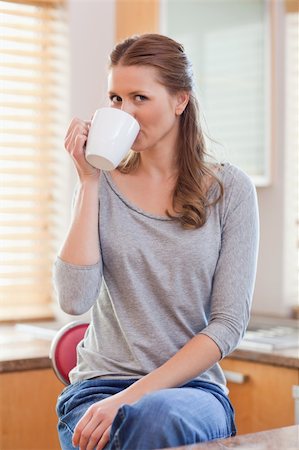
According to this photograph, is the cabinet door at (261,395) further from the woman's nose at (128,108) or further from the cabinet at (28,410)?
the woman's nose at (128,108)

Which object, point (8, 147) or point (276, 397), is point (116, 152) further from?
point (8, 147)

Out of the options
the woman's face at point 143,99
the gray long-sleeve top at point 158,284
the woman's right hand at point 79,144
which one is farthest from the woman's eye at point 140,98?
the gray long-sleeve top at point 158,284

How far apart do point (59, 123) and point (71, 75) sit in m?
0.16

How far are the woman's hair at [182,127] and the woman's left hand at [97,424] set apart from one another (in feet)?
1.23

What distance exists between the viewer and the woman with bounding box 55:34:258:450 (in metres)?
1.57

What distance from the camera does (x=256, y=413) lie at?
90.3 inches

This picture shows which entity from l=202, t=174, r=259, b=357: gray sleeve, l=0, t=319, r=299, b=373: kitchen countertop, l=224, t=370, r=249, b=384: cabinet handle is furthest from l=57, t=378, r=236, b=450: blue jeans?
l=224, t=370, r=249, b=384: cabinet handle

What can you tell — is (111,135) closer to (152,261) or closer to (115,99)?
(115,99)

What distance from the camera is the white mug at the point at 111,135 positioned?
1.52m

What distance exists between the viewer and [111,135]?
152cm

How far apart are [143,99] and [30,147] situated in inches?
47.9

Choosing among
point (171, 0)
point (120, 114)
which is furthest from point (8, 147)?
point (120, 114)

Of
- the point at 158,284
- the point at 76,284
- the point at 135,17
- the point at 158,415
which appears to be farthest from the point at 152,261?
the point at 135,17

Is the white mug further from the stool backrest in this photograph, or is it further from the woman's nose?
the stool backrest
